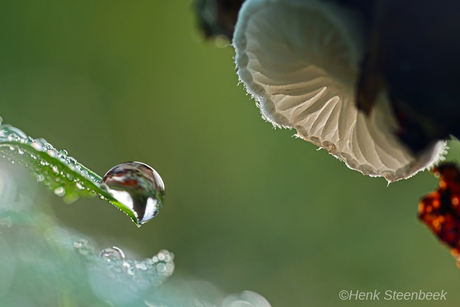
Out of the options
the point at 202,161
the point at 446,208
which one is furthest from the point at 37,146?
the point at 202,161

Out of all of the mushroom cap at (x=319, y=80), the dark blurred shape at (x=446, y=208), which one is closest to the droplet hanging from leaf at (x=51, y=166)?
the mushroom cap at (x=319, y=80)

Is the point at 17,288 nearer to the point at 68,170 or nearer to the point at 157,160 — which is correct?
the point at 68,170

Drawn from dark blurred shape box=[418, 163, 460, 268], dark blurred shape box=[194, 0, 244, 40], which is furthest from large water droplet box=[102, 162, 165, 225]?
dark blurred shape box=[418, 163, 460, 268]

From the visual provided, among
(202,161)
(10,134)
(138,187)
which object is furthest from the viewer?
(202,161)

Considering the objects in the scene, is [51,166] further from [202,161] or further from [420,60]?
[202,161]

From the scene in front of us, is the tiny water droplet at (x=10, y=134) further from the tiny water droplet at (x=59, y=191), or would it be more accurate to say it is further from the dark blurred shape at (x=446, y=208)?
the dark blurred shape at (x=446, y=208)
